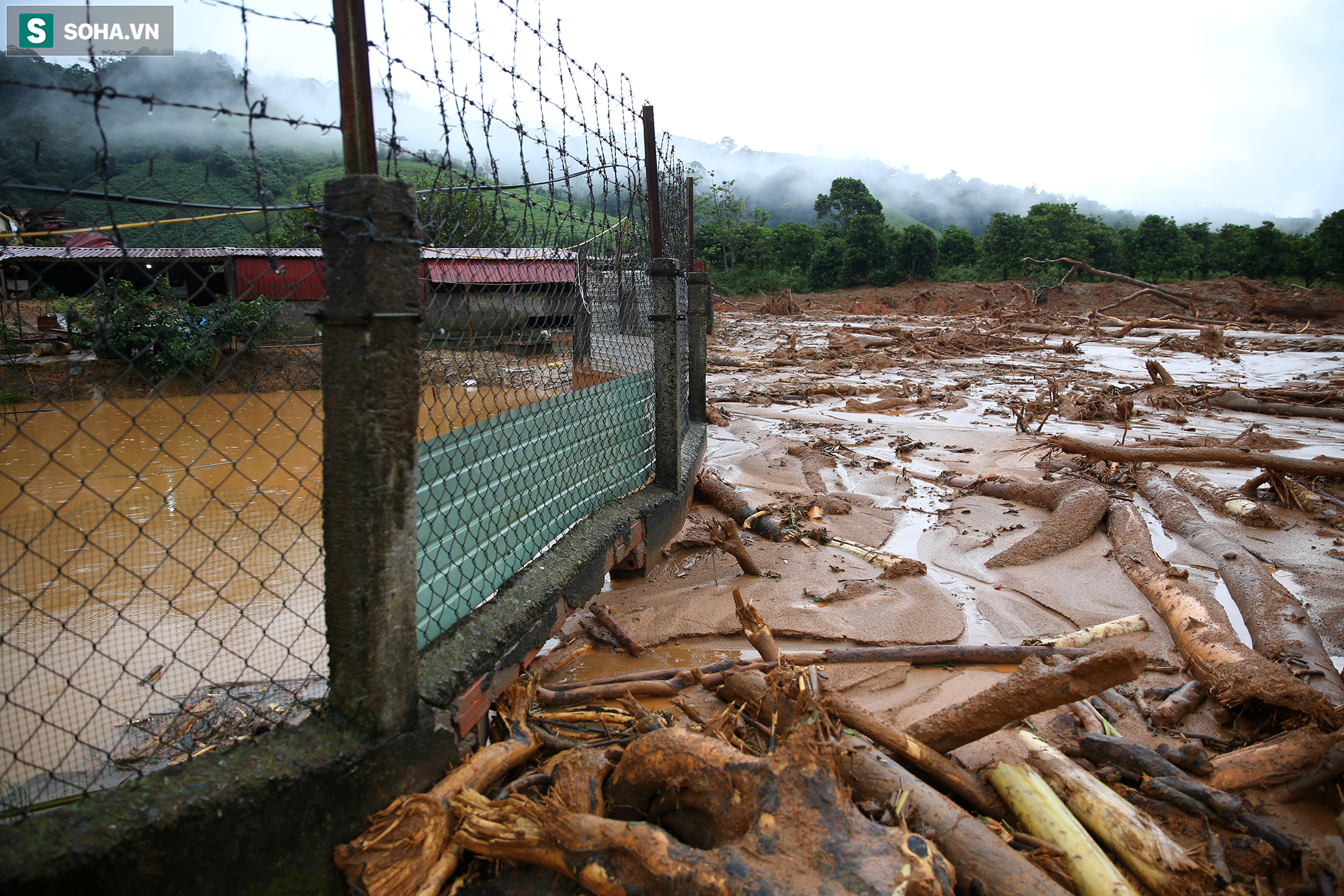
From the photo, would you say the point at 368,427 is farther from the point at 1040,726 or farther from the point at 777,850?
the point at 1040,726

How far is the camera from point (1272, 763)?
2.38m

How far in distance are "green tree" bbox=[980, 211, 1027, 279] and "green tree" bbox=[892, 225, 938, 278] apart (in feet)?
9.38

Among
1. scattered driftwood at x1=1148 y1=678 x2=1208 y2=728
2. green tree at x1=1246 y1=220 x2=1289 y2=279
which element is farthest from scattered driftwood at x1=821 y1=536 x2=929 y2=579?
green tree at x1=1246 y1=220 x2=1289 y2=279

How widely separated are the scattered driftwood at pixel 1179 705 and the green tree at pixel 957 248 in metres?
41.1

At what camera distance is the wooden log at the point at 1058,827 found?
6.14 ft

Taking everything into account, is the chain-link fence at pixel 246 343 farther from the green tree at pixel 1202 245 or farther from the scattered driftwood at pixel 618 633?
the green tree at pixel 1202 245

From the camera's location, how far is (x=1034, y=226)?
35000mm

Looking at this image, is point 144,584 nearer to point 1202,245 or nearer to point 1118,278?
point 1118,278

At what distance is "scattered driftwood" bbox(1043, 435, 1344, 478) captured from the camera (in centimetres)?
539

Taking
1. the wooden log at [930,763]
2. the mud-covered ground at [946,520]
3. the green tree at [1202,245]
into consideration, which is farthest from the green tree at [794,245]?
the wooden log at [930,763]

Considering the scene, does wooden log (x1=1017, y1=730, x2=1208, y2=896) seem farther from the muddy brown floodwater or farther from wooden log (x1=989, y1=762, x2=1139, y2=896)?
the muddy brown floodwater

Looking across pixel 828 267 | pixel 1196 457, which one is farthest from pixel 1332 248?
pixel 1196 457

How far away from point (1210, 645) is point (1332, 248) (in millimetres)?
34139

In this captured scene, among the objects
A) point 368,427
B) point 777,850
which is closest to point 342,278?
point 368,427
